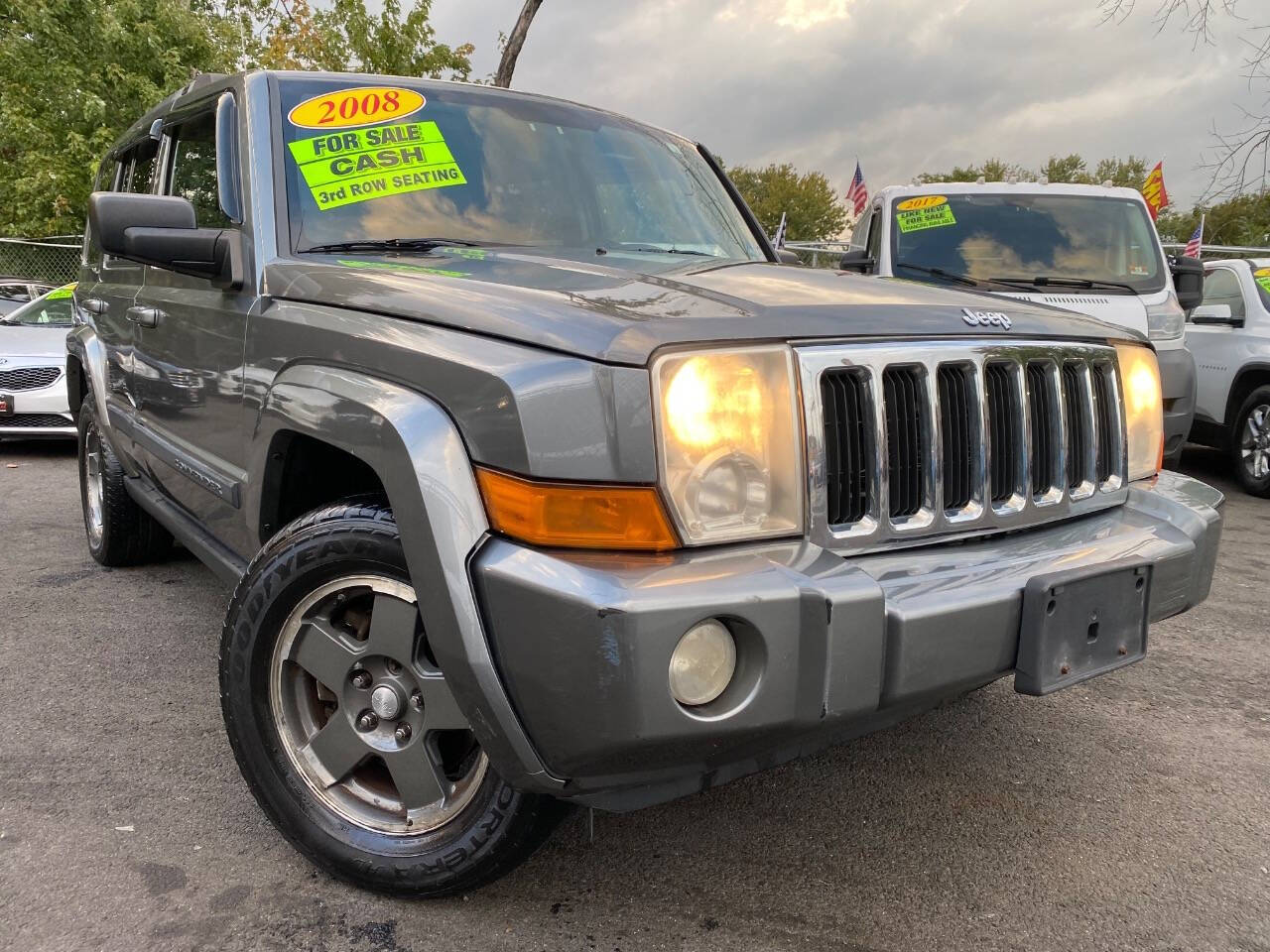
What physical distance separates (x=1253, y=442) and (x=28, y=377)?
9354 millimetres

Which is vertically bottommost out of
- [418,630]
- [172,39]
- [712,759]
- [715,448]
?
[712,759]

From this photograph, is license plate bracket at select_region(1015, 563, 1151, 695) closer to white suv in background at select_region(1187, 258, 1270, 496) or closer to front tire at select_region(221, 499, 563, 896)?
front tire at select_region(221, 499, 563, 896)

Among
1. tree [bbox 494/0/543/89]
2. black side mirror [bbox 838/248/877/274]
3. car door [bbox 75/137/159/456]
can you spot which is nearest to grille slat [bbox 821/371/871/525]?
car door [bbox 75/137/159/456]

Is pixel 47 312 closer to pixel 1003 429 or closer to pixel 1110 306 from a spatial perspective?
pixel 1110 306

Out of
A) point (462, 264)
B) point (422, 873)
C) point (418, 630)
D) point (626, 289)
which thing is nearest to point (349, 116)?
point (462, 264)

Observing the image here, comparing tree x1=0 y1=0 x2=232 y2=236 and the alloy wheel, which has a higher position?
tree x1=0 y1=0 x2=232 y2=236

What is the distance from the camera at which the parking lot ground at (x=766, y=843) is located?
80.4 inches

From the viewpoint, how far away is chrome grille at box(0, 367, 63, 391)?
305 inches

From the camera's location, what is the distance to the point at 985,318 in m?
2.13

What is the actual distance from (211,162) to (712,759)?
2.38 metres

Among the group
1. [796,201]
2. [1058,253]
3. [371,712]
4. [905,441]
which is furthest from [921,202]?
[796,201]

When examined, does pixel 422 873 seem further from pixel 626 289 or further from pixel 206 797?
pixel 626 289

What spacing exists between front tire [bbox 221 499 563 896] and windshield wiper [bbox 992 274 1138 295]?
5021mm

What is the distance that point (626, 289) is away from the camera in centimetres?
199
